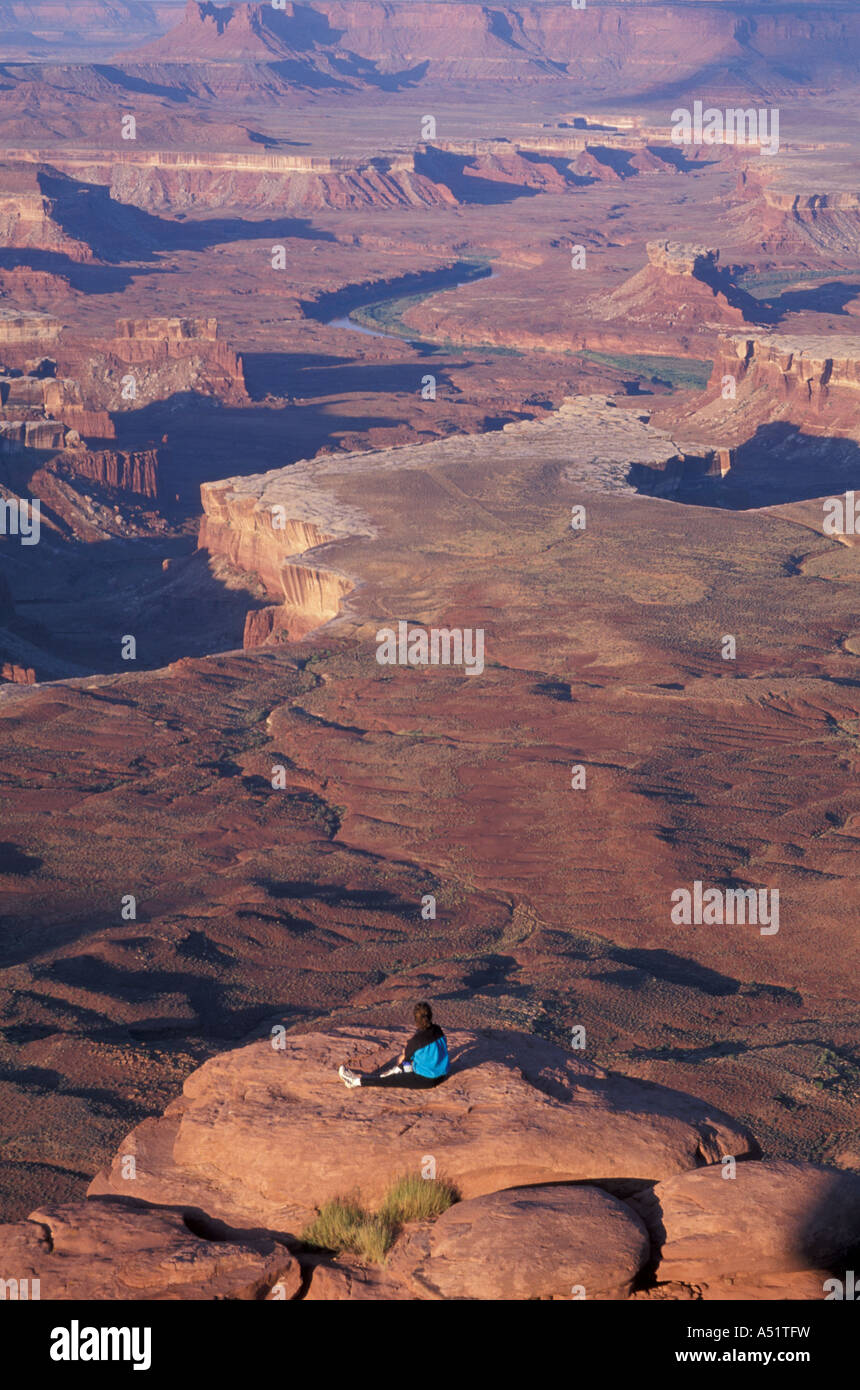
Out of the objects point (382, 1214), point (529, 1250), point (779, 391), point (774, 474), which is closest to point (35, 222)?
point (779, 391)

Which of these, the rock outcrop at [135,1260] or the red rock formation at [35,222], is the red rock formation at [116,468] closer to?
the rock outcrop at [135,1260]

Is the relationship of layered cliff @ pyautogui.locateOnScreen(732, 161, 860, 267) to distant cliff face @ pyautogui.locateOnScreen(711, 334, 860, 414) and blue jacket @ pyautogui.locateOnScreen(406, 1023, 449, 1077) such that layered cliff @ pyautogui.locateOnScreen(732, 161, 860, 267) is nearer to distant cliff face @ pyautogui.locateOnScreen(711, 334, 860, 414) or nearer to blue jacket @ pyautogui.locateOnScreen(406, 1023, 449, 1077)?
distant cliff face @ pyautogui.locateOnScreen(711, 334, 860, 414)

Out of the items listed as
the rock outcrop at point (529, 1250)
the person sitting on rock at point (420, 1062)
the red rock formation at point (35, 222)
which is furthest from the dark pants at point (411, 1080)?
the red rock formation at point (35, 222)

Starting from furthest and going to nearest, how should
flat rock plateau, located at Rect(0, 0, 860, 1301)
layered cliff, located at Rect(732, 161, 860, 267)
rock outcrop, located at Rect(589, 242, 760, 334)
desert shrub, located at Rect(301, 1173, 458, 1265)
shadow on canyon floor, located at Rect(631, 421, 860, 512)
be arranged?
layered cliff, located at Rect(732, 161, 860, 267), rock outcrop, located at Rect(589, 242, 760, 334), shadow on canyon floor, located at Rect(631, 421, 860, 512), flat rock plateau, located at Rect(0, 0, 860, 1301), desert shrub, located at Rect(301, 1173, 458, 1265)

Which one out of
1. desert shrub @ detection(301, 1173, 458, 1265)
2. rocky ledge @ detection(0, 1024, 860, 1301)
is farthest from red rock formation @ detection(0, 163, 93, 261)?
desert shrub @ detection(301, 1173, 458, 1265)

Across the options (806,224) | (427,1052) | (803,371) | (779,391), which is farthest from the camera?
(806,224)

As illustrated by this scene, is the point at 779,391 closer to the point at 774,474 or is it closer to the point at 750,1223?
the point at 774,474

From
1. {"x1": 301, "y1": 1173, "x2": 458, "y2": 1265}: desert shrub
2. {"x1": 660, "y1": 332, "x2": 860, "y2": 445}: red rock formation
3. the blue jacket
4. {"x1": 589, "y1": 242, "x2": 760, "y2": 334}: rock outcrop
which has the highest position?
{"x1": 589, "y1": 242, "x2": 760, "y2": 334}: rock outcrop
